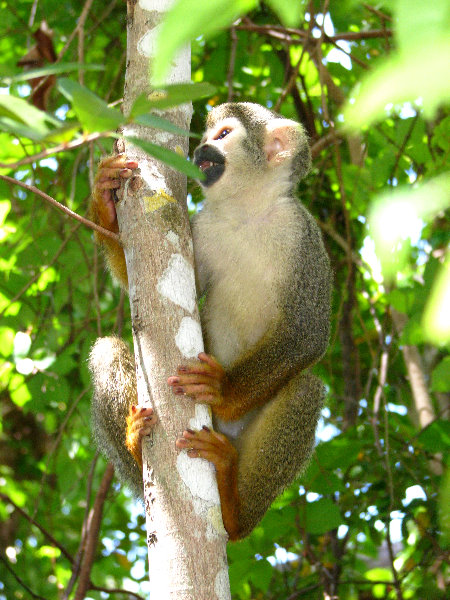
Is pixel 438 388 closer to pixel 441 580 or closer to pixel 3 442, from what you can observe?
pixel 441 580

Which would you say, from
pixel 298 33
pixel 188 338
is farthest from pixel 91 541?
pixel 298 33

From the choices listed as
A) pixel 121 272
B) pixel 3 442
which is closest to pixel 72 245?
pixel 121 272

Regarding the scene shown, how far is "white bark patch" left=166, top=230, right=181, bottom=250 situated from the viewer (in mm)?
2959

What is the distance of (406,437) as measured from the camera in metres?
5.76

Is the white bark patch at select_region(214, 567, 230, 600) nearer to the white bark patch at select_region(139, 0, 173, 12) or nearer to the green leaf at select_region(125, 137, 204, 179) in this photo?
the green leaf at select_region(125, 137, 204, 179)

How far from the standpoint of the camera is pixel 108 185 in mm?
3422

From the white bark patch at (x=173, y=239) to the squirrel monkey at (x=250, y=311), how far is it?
0.49 metres

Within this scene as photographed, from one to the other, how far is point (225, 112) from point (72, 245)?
5.99ft

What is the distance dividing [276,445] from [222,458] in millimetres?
740

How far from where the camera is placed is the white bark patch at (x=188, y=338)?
111 inches

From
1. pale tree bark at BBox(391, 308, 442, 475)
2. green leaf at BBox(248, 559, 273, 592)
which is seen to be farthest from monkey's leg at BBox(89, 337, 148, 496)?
pale tree bark at BBox(391, 308, 442, 475)

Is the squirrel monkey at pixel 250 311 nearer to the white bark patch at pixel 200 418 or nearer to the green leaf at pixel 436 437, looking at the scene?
the white bark patch at pixel 200 418

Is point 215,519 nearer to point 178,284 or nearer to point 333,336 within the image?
point 178,284

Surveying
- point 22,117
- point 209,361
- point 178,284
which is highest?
point 178,284
